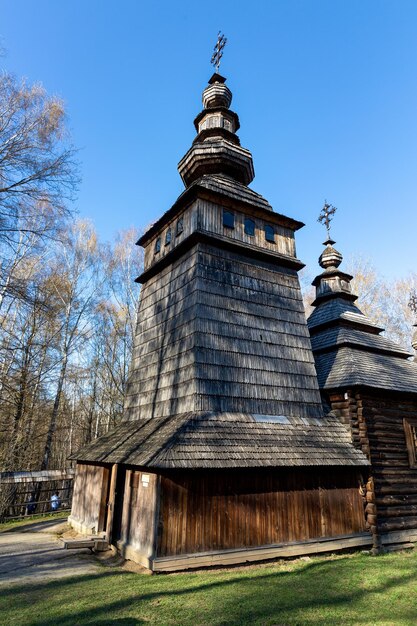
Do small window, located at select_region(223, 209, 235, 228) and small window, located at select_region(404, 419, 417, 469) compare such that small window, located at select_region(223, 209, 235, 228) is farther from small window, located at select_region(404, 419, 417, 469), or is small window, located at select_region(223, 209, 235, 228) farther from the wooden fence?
the wooden fence

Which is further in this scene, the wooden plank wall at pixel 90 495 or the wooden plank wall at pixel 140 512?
the wooden plank wall at pixel 90 495

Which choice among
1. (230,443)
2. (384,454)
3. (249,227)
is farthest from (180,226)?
(384,454)

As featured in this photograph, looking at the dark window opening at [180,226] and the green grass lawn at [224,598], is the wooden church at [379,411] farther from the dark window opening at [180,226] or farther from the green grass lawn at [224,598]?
the dark window opening at [180,226]

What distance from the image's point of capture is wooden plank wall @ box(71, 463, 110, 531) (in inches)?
440

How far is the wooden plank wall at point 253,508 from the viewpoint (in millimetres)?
8227

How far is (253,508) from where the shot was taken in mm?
9109

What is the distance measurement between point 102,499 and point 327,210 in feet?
58.1

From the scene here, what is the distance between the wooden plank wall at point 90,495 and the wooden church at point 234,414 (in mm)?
59

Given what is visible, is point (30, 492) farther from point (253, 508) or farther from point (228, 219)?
point (228, 219)

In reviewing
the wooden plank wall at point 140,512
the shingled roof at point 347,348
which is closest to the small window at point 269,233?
the shingled roof at point 347,348

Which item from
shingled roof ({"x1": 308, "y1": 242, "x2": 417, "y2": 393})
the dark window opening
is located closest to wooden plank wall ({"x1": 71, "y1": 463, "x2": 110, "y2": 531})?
shingled roof ({"x1": 308, "y1": 242, "x2": 417, "y2": 393})

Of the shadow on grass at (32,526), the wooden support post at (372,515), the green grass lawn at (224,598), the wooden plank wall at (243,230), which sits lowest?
the shadow on grass at (32,526)

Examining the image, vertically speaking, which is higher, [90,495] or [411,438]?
[411,438]

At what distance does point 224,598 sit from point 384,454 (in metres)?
7.42
